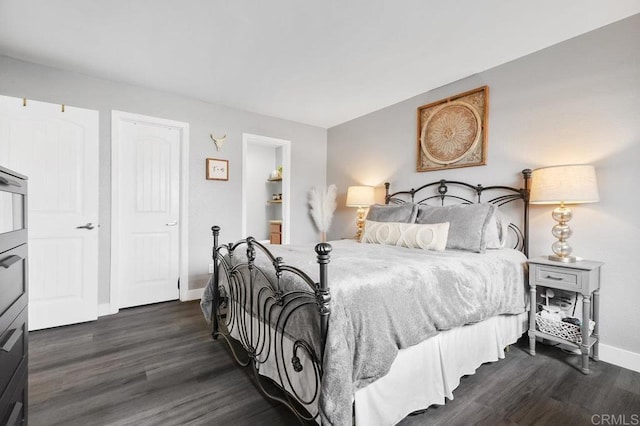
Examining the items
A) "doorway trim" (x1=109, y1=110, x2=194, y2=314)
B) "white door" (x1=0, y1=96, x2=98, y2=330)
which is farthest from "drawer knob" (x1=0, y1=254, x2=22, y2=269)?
"doorway trim" (x1=109, y1=110, x2=194, y2=314)

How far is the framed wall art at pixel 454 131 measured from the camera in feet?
9.50

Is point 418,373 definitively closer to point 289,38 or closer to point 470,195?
point 470,195

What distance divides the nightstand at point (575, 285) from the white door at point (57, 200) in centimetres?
402

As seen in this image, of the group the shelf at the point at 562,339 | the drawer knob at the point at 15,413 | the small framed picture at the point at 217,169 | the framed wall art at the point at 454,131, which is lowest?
the shelf at the point at 562,339

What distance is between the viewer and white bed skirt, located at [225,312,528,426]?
53.8 inches

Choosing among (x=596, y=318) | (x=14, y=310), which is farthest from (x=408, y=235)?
(x=14, y=310)

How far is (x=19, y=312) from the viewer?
3.50 feet

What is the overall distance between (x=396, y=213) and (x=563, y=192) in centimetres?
137

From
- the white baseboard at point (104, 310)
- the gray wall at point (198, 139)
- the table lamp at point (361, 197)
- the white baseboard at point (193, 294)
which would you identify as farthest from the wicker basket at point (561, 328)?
the white baseboard at point (104, 310)

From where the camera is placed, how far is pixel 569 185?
205 cm

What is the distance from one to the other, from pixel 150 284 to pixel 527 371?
374 centimetres

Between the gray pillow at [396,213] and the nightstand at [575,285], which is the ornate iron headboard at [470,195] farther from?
the gray pillow at [396,213]

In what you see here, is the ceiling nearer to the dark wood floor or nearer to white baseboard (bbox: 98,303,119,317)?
white baseboard (bbox: 98,303,119,317)

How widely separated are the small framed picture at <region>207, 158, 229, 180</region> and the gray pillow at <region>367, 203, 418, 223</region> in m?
1.99
